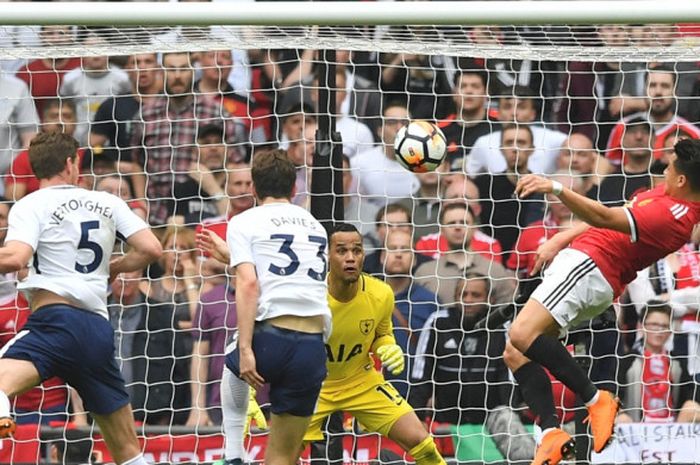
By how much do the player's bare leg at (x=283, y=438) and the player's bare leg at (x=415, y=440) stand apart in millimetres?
1095

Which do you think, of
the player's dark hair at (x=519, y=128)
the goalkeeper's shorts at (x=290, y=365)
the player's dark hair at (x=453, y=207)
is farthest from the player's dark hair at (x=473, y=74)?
the goalkeeper's shorts at (x=290, y=365)

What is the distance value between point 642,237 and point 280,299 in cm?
194

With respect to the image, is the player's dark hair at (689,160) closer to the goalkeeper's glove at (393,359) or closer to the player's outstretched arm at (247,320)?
the goalkeeper's glove at (393,359)

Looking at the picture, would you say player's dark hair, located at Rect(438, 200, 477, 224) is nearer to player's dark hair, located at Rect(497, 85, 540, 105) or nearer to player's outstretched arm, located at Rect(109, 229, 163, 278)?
player's dark hair, located at Rect(497, 85, 540, 105)

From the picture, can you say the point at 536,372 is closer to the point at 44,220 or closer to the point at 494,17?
the point at 494,17

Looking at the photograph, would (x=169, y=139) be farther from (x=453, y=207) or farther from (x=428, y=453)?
(x=428, y=453)

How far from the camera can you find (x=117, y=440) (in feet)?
24.3

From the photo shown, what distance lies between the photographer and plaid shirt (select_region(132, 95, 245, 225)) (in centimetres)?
1002

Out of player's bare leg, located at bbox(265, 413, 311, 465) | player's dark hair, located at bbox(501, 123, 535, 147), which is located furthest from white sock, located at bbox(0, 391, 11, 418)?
player's dark hair, located at bbox(501, 123, 535, 147)

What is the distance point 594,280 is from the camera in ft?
26.1

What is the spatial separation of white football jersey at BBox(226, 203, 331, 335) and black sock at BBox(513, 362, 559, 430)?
4.47ft

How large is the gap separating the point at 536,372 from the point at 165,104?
3.44m

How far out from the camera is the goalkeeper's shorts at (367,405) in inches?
339

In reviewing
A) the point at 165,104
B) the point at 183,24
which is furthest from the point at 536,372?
the point at 165,104
